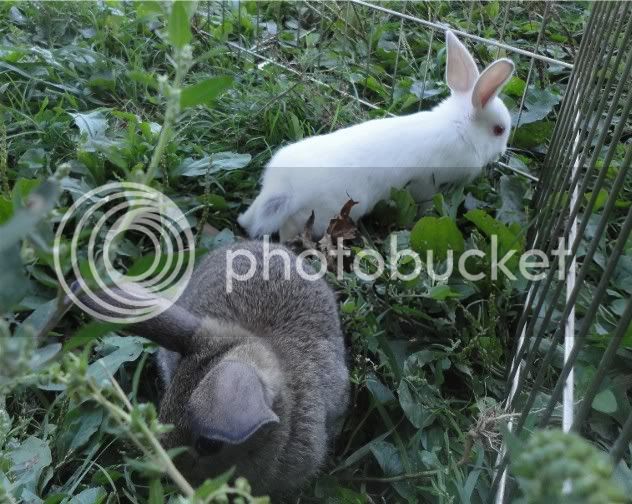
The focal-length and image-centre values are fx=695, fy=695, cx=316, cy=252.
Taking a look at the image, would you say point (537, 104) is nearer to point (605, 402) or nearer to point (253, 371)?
point (605, 402)

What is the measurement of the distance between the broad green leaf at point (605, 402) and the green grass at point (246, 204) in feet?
0.19

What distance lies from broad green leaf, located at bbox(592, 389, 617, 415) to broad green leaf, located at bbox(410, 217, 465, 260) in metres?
0.70

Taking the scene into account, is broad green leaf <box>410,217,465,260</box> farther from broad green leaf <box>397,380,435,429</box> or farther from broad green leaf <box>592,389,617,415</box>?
broad green leaf <box>592,389,617,415</box>

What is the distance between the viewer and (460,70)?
312cm

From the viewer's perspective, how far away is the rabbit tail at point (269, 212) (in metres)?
2.67

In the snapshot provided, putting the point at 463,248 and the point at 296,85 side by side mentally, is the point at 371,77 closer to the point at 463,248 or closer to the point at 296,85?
the point at 296,85

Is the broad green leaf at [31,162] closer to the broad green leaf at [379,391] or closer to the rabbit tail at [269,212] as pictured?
the rabbit tail at [269,212]

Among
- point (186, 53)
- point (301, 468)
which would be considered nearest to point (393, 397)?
point (301, 468)

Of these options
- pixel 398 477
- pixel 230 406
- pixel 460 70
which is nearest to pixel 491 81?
pixel 460 70

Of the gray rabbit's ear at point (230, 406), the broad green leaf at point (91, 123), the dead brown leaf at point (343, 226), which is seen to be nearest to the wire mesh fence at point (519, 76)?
the dead brown leaf at point (343, 226)

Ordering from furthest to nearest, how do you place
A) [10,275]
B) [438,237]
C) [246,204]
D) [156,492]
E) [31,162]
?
1. [246,204]
2. [31,162]
3. [438,237]
4. [156,492]
5. [10,275]

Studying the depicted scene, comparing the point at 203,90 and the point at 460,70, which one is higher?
the point at 203,90

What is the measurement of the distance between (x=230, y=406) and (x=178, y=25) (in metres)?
0.97

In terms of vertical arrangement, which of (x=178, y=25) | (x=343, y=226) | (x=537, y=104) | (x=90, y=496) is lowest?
(x=90, y=496)
